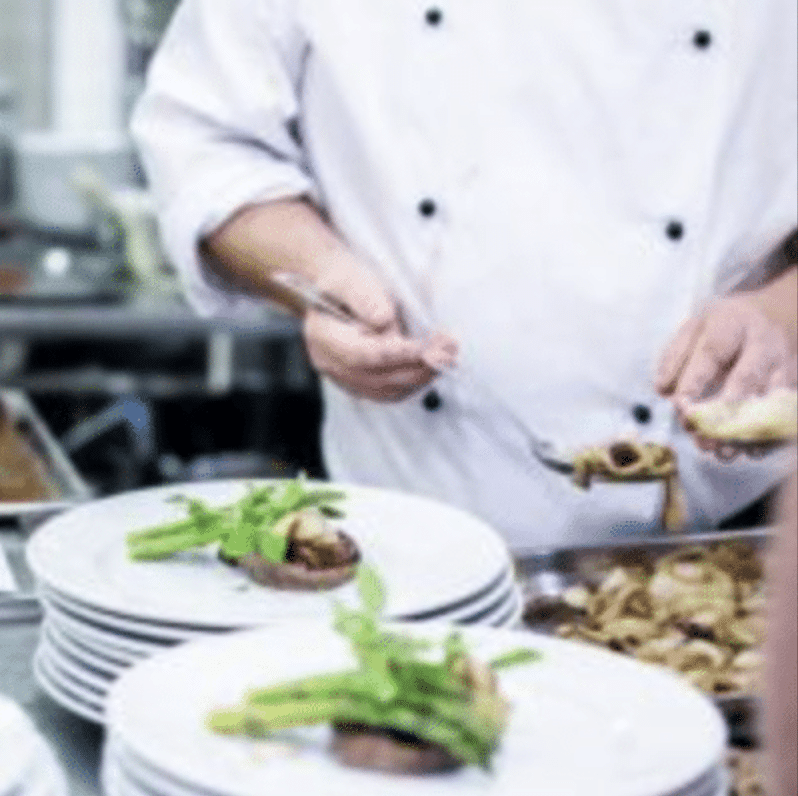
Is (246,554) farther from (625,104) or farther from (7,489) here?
(7,489)

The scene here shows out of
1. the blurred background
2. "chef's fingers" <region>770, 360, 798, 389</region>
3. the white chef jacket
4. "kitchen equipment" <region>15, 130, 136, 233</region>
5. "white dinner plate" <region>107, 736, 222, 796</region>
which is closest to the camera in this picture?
"white dinner plate" <region>107, 736, 222, 796</region>

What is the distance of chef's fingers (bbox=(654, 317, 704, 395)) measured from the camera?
2.00 meters

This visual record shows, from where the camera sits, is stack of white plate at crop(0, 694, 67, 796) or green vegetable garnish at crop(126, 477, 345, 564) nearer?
stack of white plate at crop(0, 694, 67, 796)

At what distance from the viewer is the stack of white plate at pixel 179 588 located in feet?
4.75

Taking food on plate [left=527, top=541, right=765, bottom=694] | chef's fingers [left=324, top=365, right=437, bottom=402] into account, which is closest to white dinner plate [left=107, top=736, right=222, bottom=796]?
food on plate [left=527, top=541, right=765, bottom=694]

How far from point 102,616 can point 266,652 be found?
0.17m

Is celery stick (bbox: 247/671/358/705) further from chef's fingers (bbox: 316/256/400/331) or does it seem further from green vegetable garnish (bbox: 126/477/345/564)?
chef's fingers (bbox: 316/256/400/331)

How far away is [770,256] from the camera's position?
2365 mm

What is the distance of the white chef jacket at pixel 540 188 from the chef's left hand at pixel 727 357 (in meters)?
0.22

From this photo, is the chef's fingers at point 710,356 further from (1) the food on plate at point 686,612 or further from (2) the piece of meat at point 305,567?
(2) the piece of meat at point 305,567

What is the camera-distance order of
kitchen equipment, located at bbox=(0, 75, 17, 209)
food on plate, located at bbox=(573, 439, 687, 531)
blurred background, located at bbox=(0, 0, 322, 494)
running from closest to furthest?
food on plate, located at bbox=(573, 439, 687, 531) < blurred background, located at bbox=(0, 0, 322, 494) < kitchen equipment, located at bbox=(0, 75, 17, 209)

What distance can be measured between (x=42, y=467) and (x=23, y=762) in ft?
5.43

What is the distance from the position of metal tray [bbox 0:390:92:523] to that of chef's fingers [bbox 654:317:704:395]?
66 cm

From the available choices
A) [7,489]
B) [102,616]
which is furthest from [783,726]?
[7,489]
